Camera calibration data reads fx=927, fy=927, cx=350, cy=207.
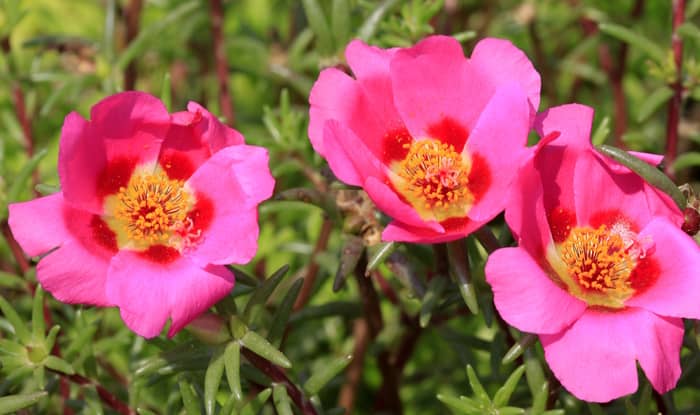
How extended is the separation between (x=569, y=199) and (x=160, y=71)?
2565 mm

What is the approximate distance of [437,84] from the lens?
6.16ft

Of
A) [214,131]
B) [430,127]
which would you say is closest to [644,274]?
[430,127]

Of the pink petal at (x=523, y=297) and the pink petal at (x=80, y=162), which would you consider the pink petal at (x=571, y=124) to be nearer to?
the pink petal at (x=523, y=297)

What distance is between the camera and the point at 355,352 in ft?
9.29

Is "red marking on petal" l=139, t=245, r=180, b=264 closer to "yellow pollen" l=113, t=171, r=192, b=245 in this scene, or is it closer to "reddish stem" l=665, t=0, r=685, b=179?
"yellow pollen" l=113, t=171, r=192, b=245

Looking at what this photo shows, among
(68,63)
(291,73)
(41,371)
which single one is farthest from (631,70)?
(41,371)

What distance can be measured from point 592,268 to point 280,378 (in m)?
0.69

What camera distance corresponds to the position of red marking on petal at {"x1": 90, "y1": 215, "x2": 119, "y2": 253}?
1.86 m

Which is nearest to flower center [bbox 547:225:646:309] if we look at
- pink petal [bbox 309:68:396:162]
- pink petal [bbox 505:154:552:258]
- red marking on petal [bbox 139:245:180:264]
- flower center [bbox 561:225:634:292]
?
flower center [bbox 561:225:634:292]

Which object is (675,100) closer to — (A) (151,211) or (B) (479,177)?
(B) (479,177)

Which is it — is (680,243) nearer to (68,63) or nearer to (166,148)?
(166,148)

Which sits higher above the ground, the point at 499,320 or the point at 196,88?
the point at 499,320

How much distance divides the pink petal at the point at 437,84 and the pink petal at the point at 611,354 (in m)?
0.48

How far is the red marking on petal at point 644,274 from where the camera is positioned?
1.82m
